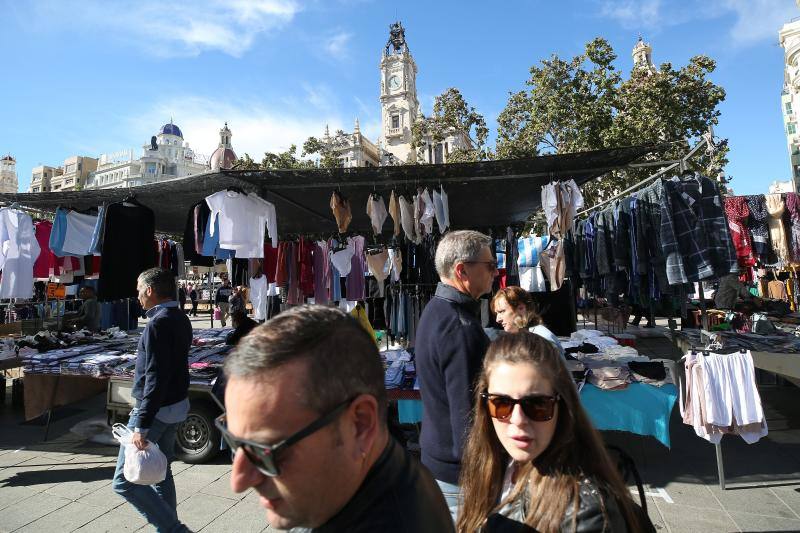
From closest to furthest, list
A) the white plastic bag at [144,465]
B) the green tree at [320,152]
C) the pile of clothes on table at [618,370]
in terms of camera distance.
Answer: the white plastic bag at [144,465]
the pile of clothes on table at [618,370]
the green tree at [320,152]

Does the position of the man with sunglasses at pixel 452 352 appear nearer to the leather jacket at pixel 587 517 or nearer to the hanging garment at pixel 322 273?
the leather jacket at pixel 587 517

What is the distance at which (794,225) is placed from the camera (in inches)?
243

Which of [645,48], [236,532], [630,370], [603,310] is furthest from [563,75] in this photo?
[645,48]

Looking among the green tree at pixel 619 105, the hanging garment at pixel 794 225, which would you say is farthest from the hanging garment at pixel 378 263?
the green tree at pixel 619 105

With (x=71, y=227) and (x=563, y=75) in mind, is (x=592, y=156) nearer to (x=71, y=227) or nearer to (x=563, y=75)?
(x=71, y=227)

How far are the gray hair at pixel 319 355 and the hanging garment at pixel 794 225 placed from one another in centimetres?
781

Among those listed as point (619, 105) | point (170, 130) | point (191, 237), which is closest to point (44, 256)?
point (191, 237)

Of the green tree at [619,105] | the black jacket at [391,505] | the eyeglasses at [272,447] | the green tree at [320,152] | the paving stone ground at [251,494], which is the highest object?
the green tree at [320,152]

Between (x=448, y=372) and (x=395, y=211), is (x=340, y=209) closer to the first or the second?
(x=395, y=211)

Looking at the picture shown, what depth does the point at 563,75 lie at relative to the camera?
15.4 metres

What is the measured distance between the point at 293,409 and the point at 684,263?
15.7ft

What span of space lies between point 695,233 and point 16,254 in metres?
8.56

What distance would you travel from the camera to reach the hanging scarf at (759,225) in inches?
245

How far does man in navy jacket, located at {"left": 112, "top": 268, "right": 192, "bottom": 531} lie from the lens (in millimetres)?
2674
